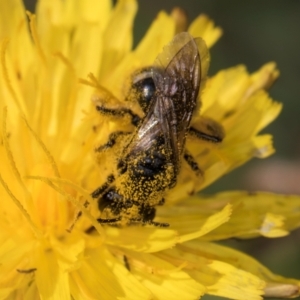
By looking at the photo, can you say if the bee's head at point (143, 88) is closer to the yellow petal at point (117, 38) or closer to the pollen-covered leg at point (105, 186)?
the pollen-covered leg at point (105, 186)

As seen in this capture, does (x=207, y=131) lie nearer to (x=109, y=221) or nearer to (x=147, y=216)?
(x=147, y=216)

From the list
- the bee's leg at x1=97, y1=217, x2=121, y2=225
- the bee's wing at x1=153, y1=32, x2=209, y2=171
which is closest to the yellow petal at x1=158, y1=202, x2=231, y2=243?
the bee's leg at x1=97, y1=217, x2=121, y2=225

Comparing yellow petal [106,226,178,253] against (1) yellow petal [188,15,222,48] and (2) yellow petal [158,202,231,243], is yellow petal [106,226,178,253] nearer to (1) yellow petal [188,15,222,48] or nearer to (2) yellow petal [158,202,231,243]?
(2) yellow petal [158,202,231,243]

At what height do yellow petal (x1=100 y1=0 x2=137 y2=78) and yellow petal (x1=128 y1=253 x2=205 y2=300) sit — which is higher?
yellow petal (x1=100 y1=0 x2=137 y2=78)

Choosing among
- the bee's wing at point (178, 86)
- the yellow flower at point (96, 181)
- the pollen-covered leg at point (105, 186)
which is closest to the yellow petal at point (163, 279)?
the yellow flower at point (96, 181)

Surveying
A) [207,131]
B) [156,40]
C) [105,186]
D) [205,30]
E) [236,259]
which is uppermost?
[205,30]

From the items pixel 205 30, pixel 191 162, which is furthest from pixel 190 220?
pixel 205 30
